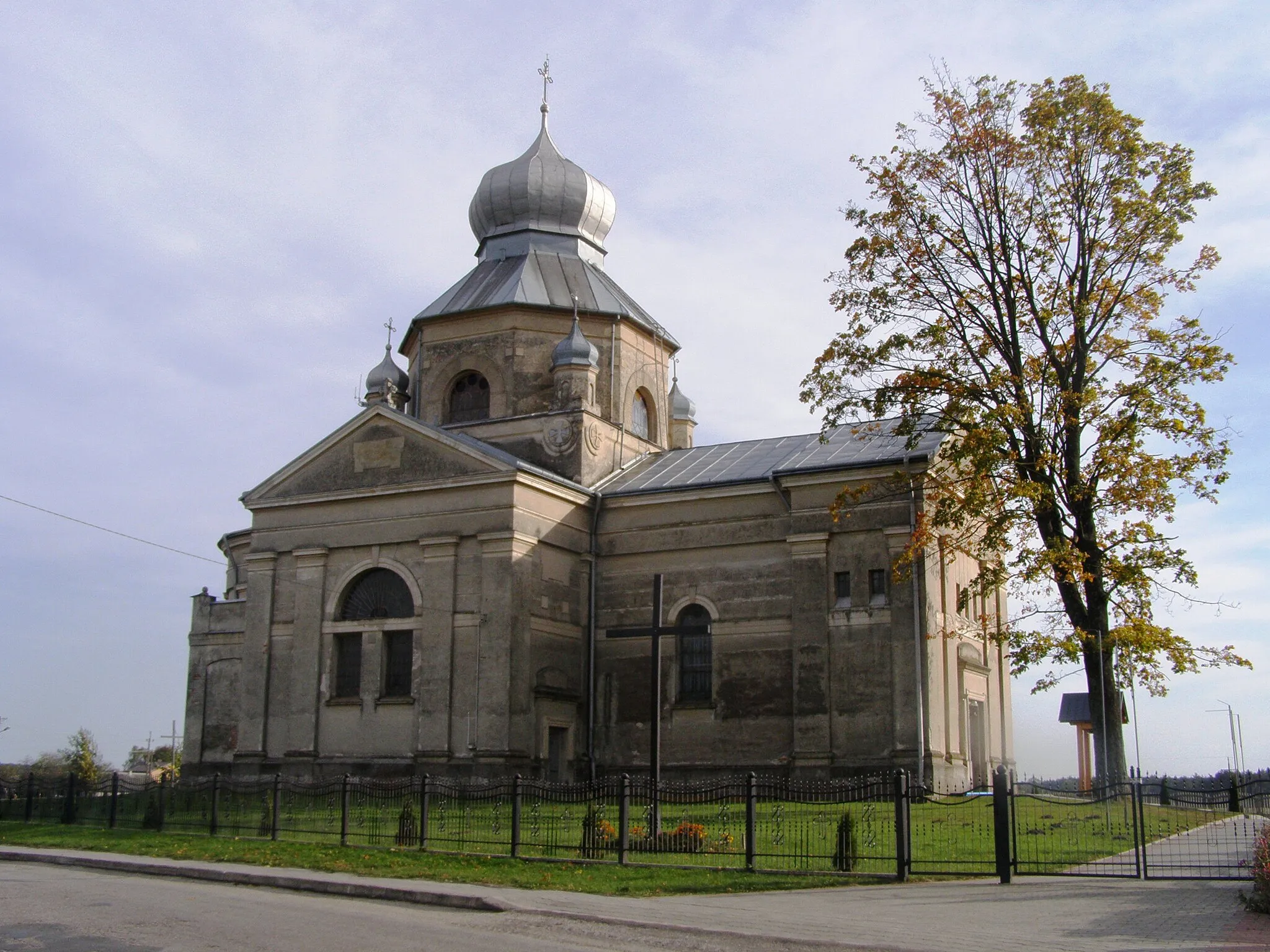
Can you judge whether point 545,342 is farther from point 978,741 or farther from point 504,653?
point 978,741

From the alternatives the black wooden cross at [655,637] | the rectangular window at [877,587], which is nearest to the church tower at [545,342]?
the rectangular window at [877,587]

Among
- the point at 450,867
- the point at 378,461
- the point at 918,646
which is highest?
the point at 378,461

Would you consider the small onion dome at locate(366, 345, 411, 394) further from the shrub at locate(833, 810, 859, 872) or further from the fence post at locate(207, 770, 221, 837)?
the shrub at locate(833, 810, 859, 872)

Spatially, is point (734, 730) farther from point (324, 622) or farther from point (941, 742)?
point (324, 622)

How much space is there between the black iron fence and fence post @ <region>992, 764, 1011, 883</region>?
0.06 ft

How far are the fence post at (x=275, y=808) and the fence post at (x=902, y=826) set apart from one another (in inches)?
404

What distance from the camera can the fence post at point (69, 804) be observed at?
24828mm

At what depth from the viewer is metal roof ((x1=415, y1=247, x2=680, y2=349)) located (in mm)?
34250

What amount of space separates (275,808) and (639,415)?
17799mm

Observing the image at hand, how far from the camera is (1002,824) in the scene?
50.0ft

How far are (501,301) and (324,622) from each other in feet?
31.5

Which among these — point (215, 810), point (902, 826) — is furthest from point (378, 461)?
point (902, 826)

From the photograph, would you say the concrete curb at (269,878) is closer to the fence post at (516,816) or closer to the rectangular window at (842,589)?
the fence post at (516,816)

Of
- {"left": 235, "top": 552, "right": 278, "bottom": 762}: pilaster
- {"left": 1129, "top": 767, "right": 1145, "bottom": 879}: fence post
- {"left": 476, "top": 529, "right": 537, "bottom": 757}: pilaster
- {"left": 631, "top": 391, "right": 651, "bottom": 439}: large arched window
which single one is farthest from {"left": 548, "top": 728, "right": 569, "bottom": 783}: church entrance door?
{"left": 1129, "top": 767, "right": 1145, "bottom": 879}: fence post
